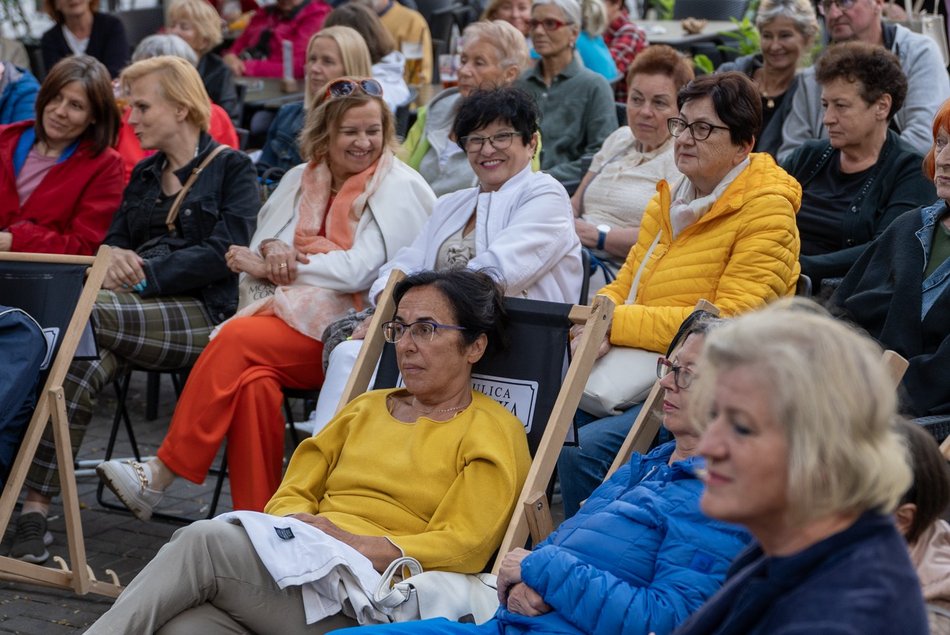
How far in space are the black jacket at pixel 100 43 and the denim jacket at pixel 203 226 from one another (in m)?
3.65

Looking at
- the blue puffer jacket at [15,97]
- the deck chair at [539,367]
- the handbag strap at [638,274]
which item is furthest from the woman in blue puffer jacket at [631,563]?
the blue puffer jacket at [15,97]

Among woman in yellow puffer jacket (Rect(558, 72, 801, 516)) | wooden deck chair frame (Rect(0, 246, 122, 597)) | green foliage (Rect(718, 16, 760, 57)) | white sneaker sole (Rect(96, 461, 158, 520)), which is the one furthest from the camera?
green foliage (Rect(718, 16, 760, 57))

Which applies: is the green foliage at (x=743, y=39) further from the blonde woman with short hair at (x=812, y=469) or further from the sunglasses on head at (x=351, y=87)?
the blonde woman with short hair at (x=812, y=469)

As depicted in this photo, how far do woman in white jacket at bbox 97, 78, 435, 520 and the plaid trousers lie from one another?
30 cm

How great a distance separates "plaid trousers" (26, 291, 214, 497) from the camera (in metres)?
5.04

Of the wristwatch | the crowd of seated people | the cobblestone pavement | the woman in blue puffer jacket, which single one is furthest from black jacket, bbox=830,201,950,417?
the cobblestone pavement

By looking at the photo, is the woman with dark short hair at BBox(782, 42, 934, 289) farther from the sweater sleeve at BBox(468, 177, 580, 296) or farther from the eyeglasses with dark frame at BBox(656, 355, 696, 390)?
the eyeglasses with dark frame at BBox(656, 355, 696, 390)

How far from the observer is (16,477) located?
458cm

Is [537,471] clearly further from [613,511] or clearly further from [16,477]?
[16,477]

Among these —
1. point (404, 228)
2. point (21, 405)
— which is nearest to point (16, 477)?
point (21, 405)

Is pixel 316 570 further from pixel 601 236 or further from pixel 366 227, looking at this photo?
pixel 601 236

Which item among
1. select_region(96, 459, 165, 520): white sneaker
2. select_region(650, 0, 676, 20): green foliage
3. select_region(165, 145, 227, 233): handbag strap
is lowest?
select_region(96, 459, 165, 520): white sneaker

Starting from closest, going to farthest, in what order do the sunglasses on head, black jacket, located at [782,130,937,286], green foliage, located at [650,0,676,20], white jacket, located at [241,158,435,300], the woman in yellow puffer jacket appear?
the woman in yellow puffer jacket
black jacket, located at [782,130,937,286]
white jacket, located at [241,158,435,300]
the sunglasses on head
green foliage, located at [650,0,676,20]

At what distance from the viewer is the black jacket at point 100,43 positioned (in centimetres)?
918
